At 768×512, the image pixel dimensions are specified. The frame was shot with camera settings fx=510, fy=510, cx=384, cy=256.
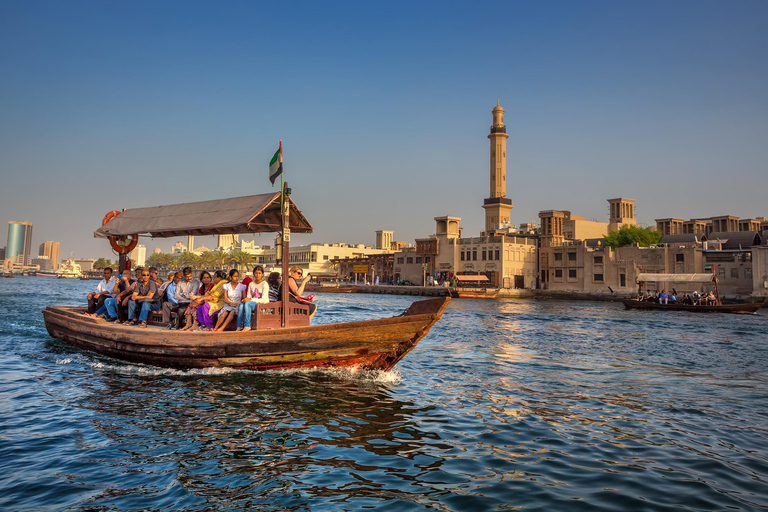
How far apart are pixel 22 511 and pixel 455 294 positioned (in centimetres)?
6559

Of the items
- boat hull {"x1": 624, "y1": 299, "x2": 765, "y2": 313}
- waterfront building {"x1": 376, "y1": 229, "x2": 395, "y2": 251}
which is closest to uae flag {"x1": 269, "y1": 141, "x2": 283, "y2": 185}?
boat hull {"x1": 624, "y1": 299, "x2": 765, "y2": 313}

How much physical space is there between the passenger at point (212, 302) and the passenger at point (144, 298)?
208cm

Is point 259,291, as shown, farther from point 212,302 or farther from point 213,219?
point 213,219

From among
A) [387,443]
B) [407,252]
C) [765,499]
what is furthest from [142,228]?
[407,252]

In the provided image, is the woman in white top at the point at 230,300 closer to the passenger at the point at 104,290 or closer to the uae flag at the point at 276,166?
the uae flag at the point at 276,166

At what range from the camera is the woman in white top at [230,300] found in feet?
37.8

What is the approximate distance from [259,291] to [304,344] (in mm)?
1683

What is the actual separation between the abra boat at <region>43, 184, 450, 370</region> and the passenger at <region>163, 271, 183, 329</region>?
0.86 meters

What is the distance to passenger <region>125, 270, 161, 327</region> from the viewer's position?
43.5 ft

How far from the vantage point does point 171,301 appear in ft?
42.2

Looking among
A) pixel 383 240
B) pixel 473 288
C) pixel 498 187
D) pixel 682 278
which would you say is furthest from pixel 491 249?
pixel 383 240

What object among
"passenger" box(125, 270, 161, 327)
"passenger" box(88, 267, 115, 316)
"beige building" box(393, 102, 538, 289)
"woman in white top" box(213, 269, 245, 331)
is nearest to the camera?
"woman in white top" box(213, 269, 245, 331)

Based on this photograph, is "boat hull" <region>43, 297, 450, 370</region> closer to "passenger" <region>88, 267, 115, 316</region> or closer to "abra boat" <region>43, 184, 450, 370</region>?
"abra boat" <region>43, 184, 450, 370</region>

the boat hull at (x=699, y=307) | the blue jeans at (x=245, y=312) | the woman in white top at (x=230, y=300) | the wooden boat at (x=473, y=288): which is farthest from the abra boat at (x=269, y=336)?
the wooden boat at (x=473, y=288)
